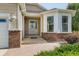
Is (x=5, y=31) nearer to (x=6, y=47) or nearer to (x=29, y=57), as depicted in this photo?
(x=6, y=47)

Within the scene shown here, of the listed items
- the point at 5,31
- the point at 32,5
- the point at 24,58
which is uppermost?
the point at 32,5

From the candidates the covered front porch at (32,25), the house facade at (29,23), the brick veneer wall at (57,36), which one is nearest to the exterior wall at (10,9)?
the house facade at (29,23)

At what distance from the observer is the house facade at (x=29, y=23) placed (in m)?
14.6

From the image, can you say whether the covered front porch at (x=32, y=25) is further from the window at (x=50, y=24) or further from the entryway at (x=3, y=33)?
the entryway at (x=3, y=33)

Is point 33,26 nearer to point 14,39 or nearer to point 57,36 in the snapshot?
point 57,36

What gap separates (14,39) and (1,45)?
1020 mm

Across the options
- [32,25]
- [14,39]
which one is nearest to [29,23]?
[32,25]

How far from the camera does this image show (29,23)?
27.3 m

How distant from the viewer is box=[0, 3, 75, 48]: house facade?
14.6 m

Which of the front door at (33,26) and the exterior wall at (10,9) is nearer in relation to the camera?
the exterior wall at (10,9)

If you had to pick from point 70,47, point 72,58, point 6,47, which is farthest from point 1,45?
point 72,58

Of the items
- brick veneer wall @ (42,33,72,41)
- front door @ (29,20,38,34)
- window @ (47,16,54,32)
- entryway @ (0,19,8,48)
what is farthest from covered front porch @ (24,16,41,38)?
entryway @ (0,19,8,48)

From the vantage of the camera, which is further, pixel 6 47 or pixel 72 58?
pixel 6 47

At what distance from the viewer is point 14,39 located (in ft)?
48.0
